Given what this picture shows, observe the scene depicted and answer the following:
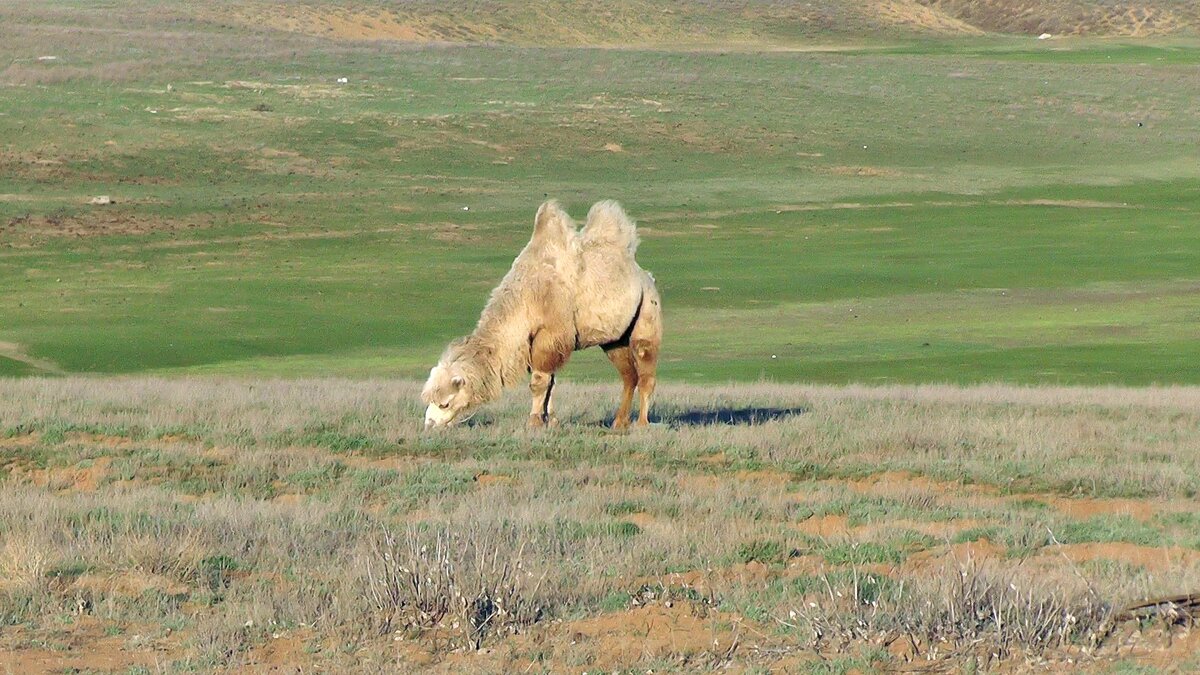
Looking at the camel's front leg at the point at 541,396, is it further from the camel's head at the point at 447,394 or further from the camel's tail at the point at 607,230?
the camel's tail at the point at 607,230

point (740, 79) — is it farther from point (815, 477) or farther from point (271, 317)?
point (815, 477)

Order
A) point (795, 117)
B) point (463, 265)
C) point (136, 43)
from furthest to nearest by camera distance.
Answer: point (136, 43) < point (795, 117) < point (463, 265)

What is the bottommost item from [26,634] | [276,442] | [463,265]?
[463,265]

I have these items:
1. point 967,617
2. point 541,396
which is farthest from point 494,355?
point 967,617

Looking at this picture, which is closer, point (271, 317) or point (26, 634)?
point (26, 634)

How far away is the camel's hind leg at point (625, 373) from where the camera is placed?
14.8 meters

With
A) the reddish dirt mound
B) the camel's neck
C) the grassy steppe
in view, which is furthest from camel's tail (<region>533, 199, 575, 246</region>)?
the reddish dirt mound

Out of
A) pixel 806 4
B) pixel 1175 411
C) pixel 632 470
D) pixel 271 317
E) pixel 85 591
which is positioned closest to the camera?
pixel 85 591

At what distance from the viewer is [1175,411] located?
16797mm

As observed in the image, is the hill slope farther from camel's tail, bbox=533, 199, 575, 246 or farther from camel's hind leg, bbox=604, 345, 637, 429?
camel's tail, bbox=533, 199, 575, 246

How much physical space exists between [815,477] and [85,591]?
6.03m

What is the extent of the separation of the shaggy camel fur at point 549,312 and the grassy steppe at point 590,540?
48 centimetres

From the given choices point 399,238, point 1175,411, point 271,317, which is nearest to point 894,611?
point 1175,411

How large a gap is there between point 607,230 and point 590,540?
5.28 metres
